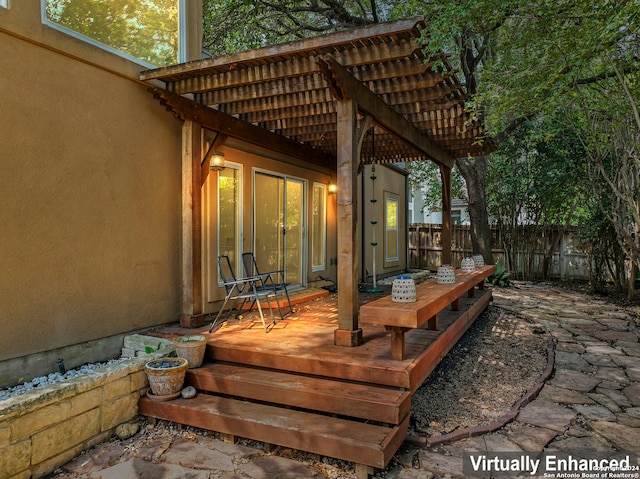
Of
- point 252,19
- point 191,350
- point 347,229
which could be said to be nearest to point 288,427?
point 191,350

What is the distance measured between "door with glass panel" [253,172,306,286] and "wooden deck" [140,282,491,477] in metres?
2.32

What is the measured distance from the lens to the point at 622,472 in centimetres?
245

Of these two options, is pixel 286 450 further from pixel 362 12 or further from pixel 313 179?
pixel 362 12

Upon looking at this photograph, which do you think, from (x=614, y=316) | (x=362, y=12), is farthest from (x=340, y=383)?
(x=362, y=12)

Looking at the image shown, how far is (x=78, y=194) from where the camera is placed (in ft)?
12.1

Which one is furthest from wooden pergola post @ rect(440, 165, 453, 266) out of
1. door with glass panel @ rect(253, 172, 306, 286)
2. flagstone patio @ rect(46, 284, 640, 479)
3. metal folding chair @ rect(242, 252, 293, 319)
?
flagstone patio @ rect(46, 284, 640, 479)

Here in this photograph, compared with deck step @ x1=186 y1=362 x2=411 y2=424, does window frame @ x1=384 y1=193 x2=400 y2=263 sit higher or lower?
higher

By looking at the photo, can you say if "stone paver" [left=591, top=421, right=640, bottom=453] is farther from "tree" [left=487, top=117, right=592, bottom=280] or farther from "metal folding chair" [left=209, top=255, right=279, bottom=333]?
"tree" [left=487, top=117, right=592, bottom=280]

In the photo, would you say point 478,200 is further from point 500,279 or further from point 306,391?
point 306,391

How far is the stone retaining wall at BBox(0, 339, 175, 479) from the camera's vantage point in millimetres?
2412

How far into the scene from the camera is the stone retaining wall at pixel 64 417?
241cm

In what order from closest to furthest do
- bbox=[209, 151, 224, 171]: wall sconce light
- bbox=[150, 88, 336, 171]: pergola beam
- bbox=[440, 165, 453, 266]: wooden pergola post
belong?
1. bbox=[150, 88, 336, 171]: pergola beam
2. bbox=[209, 151, 224, 171]: wall sconce light
3. bbox=[440, 165, 453, 266]: wooden pergola post

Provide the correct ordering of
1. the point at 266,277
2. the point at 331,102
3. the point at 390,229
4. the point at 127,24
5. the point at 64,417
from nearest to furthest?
1. the point at 64,417
2. the point at 127,24
3. the point at 331,102
4. the point at 266,277
5. the point at 390,229

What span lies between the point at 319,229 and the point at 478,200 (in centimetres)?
452
